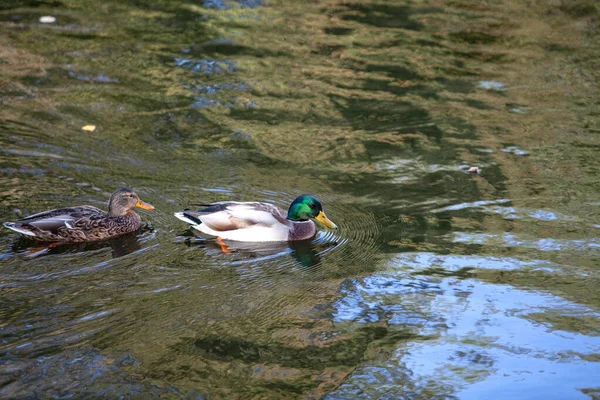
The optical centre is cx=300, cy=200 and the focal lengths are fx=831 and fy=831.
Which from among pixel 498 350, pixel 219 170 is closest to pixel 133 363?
pixel 498 350

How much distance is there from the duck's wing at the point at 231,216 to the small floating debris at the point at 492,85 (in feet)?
17.6

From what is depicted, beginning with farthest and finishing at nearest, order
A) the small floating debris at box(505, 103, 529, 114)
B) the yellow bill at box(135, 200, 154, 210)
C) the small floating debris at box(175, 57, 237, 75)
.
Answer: the small floating debris at box(175, 57, 237, 75)
the small floating debris at box(505, 103, 529, 114)
the yellow bill at box(135, 200, 154, 210)

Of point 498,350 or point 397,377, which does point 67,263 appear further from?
point 498,350

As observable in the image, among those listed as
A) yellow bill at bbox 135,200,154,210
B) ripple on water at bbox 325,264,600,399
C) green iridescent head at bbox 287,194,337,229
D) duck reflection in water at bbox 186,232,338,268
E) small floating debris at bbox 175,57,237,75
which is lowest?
ripple on water at bbox 325,264,600,399

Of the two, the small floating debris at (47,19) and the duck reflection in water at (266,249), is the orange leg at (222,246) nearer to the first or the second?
the duck reflection in water at (266,249)

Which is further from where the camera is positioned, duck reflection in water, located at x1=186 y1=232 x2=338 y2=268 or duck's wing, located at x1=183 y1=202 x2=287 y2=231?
duck's wing, located at x1=183 y1=202 x2=287 y2=231

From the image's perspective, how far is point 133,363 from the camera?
19.3ft

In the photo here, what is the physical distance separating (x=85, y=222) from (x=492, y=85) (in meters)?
6.91

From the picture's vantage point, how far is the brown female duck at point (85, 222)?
7.86 m

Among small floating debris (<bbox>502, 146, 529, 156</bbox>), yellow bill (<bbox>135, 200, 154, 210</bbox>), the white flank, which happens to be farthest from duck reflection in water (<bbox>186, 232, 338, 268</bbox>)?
small floating debris (<bbox>502, 146, 529, 156</bbox>)

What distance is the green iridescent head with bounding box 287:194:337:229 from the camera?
855 centimetres

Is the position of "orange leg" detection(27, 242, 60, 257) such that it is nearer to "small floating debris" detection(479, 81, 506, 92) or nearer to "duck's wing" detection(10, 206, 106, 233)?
"duck's wing" detection(10, 206, 106, 233)

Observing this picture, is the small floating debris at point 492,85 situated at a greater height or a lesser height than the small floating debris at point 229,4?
lesser

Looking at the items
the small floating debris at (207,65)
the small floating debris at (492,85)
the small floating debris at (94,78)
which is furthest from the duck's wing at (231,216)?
the small floating debris at (492,85)
